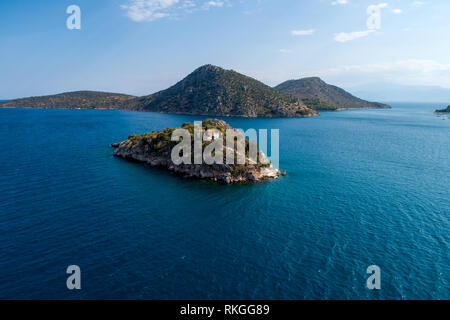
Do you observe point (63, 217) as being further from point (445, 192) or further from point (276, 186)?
point (445, 192)

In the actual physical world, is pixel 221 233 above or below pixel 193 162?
below

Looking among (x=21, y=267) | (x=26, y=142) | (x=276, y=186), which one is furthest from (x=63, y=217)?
(x=26, y=142)

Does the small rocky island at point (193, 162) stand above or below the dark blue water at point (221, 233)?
above

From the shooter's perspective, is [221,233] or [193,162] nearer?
[221,233]
